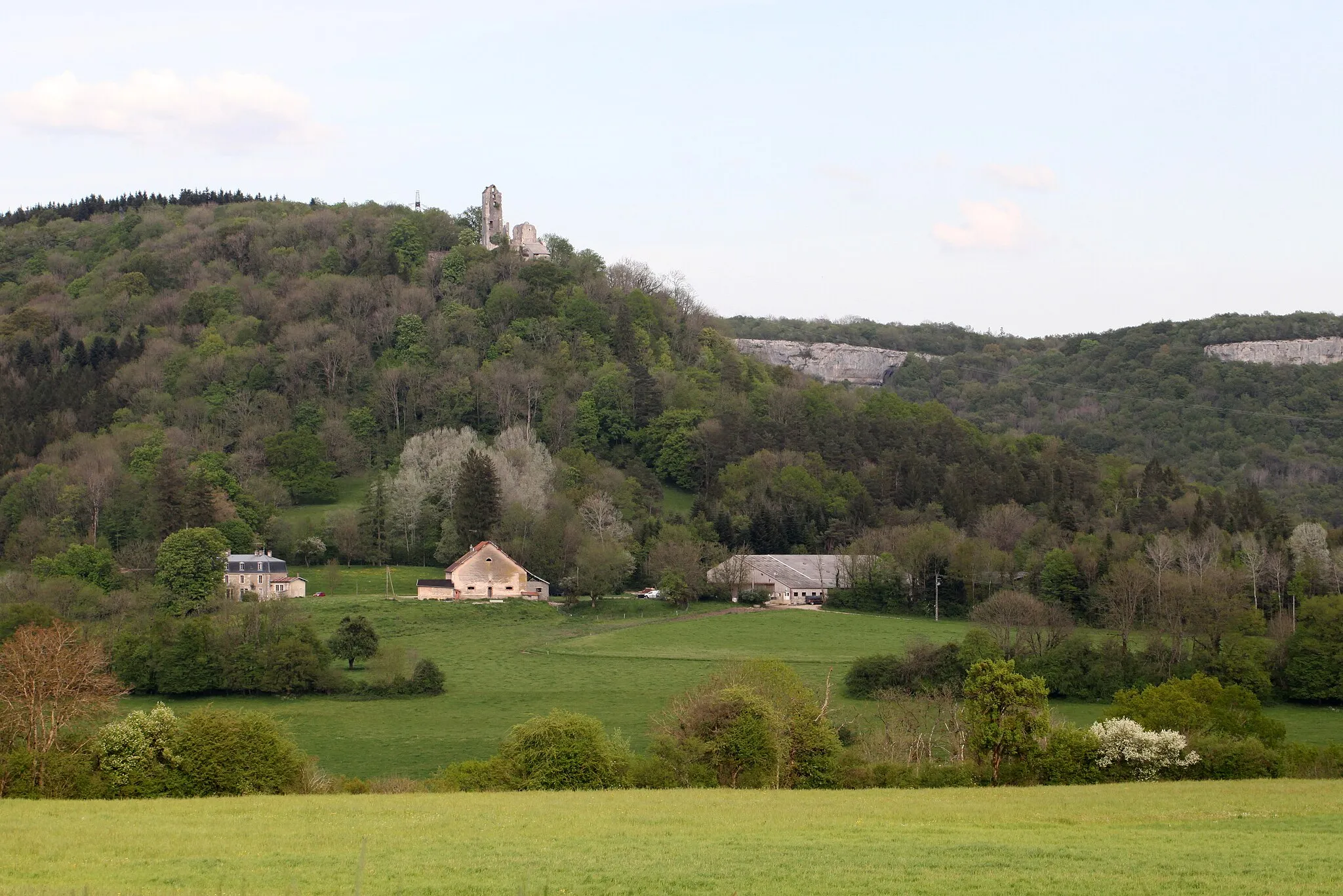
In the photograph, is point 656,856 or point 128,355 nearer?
point 656,856

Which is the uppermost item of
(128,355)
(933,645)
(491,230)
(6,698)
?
(491,230)

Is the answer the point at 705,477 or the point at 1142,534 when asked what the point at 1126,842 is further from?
the point at 705,477

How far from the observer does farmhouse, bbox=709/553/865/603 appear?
77.3 m

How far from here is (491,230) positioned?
5305 inches

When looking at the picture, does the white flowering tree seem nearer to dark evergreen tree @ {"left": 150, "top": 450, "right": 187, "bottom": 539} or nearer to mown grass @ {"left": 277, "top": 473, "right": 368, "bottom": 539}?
dark evergreen tree @ {"left": 150, "top": 450, "right": 187, "bottom": 539}

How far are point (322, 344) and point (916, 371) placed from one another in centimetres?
9798

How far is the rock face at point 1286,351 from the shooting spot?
A: 538 ft

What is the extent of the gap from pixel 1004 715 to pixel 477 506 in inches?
1907

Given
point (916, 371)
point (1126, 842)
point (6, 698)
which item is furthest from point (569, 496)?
point (916, 371)

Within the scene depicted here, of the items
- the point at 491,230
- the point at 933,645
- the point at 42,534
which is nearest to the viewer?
the point at 933,645

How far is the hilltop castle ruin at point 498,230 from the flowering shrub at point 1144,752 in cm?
9669

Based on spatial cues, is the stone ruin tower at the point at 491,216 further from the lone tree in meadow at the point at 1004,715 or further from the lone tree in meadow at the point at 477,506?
the lone tree in meadow at the point at 1004,715

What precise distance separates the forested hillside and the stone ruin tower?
51.6m

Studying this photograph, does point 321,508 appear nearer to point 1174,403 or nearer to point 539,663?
point 539,663
